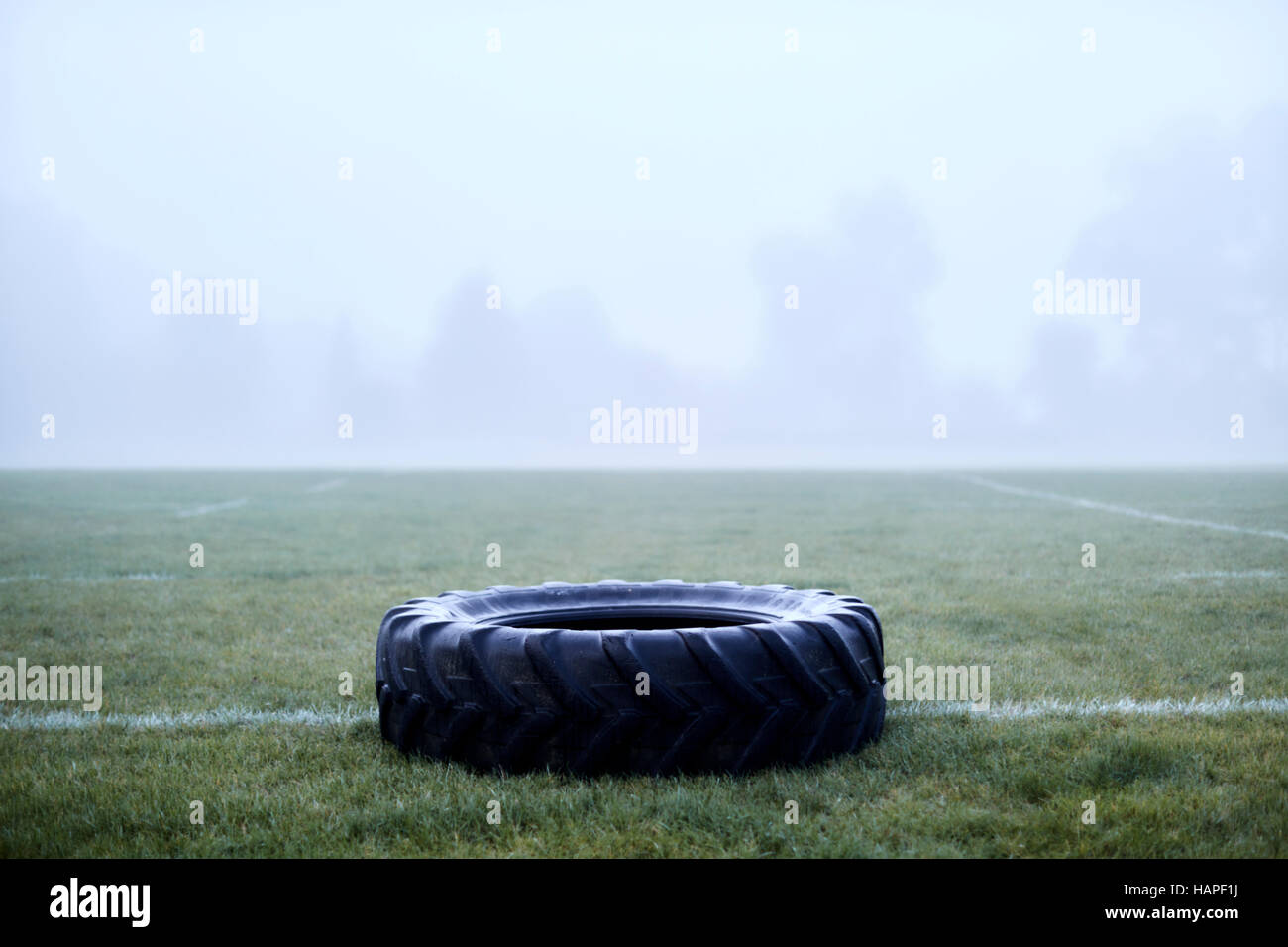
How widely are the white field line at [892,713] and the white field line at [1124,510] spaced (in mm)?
8339

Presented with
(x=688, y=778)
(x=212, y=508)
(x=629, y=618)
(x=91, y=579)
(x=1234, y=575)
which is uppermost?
(x=629, y=618)

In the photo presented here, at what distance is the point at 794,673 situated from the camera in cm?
369

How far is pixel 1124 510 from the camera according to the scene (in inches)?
719

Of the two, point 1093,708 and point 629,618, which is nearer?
point 1093,708

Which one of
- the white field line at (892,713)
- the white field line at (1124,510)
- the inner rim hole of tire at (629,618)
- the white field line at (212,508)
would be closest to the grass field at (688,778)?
the white field line at (892,713)

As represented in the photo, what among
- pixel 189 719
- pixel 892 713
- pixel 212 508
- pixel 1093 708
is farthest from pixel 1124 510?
pixel 212 508

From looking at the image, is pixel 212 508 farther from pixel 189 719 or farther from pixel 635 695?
pixel 635 695

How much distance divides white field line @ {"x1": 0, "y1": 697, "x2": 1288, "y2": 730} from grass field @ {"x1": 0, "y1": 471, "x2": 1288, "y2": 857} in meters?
0.02

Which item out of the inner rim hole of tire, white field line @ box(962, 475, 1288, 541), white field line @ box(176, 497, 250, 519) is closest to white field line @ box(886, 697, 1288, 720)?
the inner rim hole of tire

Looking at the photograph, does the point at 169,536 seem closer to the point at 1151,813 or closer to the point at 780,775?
the point at 780,775

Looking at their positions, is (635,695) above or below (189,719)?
above

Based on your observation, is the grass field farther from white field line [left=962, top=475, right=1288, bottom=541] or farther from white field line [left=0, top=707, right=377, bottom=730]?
white field line [left=962, top=475, right=1288, bottom=541]

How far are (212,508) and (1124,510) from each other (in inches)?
693
